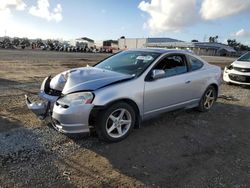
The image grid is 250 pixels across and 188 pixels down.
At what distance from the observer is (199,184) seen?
3.71 m

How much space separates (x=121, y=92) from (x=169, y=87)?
4.13 ft

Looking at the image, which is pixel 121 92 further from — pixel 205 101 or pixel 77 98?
pixel 205 101

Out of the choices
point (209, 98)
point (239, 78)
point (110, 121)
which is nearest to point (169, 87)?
point (110, 121)

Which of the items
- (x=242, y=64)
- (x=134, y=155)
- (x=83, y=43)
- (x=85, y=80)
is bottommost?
(x=134, y=155)

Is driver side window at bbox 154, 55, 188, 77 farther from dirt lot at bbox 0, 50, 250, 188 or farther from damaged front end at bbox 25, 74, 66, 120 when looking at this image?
damaged front end at bbox 25, 74, 66, 120

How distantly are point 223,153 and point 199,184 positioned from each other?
3.93 feet

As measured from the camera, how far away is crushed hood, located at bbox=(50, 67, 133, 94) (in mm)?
4695

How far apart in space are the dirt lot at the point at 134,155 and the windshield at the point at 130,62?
1146 mm

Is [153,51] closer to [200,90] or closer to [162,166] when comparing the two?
[200,90]

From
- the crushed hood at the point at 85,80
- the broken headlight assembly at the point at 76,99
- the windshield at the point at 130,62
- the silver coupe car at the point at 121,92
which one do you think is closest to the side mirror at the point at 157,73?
the silver coupe car at the point at 121,92

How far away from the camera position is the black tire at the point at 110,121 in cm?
457

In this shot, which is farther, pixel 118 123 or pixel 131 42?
pixel 131 42

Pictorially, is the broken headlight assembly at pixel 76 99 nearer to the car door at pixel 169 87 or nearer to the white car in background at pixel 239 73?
the car door at pixel 169 87

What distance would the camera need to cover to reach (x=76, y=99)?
452 centimetres
